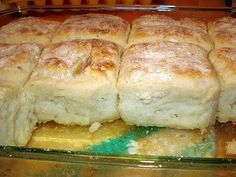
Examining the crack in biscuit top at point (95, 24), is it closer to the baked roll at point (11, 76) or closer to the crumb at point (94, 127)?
the baked roll at point (11, 76)

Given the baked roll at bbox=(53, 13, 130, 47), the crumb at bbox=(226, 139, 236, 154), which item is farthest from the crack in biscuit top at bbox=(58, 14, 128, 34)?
the crumb at bbox=(226, 139, 236, 154)

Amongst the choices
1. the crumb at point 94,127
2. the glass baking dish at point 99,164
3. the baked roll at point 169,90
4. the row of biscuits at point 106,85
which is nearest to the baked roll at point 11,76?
the row of biscuits at point 106,85

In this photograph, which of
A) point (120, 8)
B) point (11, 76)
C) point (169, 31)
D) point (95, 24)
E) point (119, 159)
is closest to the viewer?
point (119, 159)

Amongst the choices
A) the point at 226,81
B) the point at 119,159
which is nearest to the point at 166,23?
the point at 226,81

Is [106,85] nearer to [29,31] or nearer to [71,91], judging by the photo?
[71,91]

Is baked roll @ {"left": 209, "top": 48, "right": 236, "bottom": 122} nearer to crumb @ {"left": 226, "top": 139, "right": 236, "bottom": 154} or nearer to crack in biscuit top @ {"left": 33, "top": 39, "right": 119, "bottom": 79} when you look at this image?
crumb @ {"left": 226, "top": 139, "right": 236, "bottom": 154}

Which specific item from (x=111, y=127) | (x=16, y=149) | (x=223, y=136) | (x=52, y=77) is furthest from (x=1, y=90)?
(x=223, y=136)
